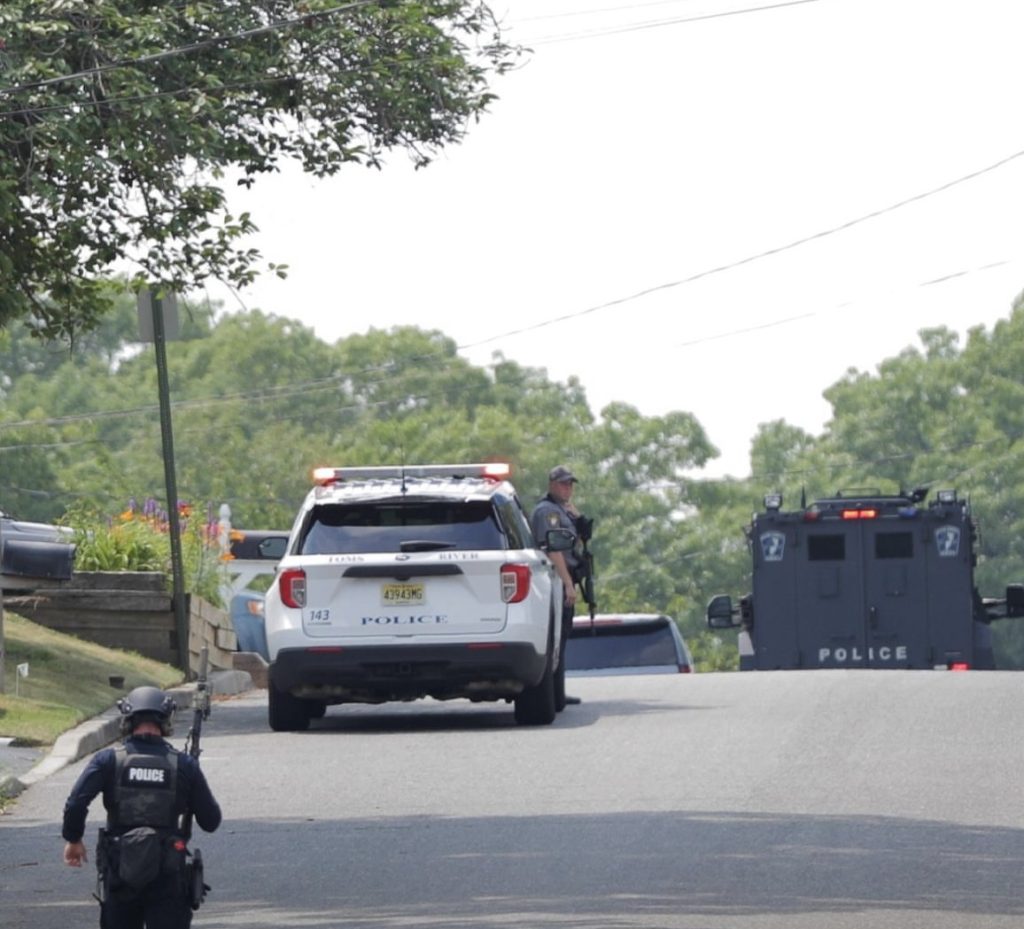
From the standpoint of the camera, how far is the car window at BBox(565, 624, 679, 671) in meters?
29.1

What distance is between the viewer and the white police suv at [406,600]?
18.2 meters

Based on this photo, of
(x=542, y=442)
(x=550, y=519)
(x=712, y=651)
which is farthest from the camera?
(x=542, y=442)

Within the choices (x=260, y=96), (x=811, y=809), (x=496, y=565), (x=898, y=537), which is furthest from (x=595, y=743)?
(x=898, y=537)

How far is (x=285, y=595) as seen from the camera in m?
18.4

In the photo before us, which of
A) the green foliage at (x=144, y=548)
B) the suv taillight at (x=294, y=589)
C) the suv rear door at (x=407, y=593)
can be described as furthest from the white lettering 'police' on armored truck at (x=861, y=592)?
the suv taillight at (x=294, y=589)

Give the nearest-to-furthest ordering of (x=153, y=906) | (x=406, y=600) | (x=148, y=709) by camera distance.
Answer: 1. (x=153, y=906)
2. (x=148, y=709)
3. (x=406, y=600)

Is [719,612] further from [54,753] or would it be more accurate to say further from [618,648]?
[54,753]

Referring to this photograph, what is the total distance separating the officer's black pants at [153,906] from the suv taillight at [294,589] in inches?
389

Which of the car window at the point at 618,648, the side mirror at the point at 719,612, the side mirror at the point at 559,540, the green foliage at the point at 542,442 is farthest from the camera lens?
the green foliage at the point at 542,442

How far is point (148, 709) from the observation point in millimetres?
8531

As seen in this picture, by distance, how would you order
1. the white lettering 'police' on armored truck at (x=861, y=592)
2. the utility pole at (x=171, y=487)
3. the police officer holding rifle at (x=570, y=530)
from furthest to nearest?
the white lettering 'police' on armored truck at (x=861, y=592) < the utility pole at (x=171, y=487) < the police officer holding rifle at (x=570, y=530)

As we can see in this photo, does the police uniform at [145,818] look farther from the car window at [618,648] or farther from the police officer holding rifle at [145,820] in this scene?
the car window at [618,648]

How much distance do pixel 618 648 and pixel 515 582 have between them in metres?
11.0

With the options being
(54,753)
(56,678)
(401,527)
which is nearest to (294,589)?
(401,527)
